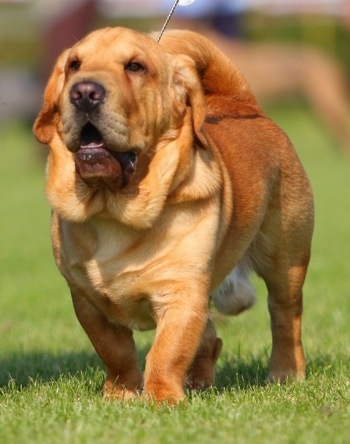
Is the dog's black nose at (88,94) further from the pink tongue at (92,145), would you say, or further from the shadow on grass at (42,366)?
the shadow on grass at (42,366)

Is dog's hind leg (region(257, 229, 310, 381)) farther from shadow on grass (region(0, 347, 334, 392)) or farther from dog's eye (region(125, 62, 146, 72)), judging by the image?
dog's eye (region(125, 62, 146, 72))

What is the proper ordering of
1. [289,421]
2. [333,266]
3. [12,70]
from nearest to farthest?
[289,421]
[333,266]
[12,70]

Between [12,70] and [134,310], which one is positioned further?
[12,70]

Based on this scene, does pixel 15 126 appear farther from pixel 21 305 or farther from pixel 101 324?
pixel 101 324

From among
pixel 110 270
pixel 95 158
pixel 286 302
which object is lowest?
pixel 286 302

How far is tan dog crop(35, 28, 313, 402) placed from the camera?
4508mm

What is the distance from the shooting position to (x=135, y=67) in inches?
184

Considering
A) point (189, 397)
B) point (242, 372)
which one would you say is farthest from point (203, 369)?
point (189, 397)

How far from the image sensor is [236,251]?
5.21 metres

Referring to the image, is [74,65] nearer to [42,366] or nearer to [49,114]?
[49,114]

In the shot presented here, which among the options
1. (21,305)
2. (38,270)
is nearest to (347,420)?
(21,305)

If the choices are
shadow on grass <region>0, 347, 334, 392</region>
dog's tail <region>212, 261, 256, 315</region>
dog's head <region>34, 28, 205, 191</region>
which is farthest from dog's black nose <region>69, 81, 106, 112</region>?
dog's tail <region>212, 261, 256, 315</region>

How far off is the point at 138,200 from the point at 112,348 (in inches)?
27.7

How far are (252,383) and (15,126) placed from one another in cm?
2632
